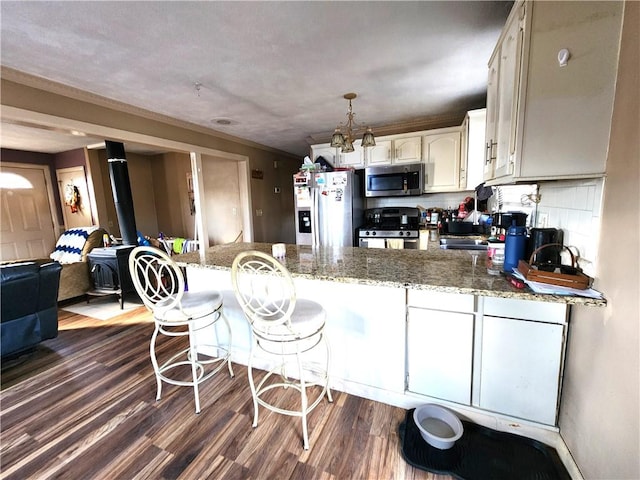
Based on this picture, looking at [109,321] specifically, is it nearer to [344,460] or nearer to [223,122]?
[223,122]

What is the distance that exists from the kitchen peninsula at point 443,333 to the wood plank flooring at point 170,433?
0.96 ft

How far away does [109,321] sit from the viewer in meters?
3.20

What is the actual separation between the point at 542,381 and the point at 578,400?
158 millimetres

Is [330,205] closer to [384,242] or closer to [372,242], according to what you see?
[372,242]

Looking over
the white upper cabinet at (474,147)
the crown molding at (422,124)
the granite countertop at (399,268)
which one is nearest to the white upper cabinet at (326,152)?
the crown molding at (422,124)

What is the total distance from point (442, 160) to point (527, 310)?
276 cm

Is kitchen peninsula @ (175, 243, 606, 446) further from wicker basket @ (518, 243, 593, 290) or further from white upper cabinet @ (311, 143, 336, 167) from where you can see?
white upper cabinet @ (311, 143, 336, 167)

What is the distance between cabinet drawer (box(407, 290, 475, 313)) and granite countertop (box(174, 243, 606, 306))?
115 millimetres

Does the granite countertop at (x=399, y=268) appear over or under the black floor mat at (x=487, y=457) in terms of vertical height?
over

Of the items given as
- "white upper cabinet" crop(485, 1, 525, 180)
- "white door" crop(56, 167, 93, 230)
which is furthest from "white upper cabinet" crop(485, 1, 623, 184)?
"white door" crop(56, 167, 93, 230)

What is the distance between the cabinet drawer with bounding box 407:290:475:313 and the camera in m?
1.48

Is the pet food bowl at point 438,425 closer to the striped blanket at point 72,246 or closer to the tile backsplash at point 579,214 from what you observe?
the tile backsplash at point 579,214

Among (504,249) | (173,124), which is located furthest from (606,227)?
(173,124)

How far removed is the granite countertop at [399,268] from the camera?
1.27m
